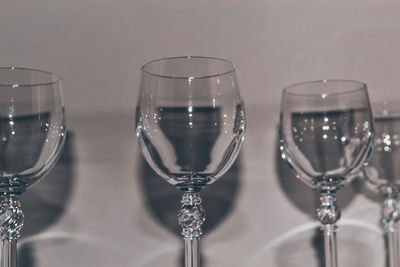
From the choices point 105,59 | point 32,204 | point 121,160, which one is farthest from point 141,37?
point 32,204

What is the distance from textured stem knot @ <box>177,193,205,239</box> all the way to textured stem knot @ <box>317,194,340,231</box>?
0.49 ft

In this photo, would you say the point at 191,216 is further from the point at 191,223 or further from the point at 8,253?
the point at 8,253

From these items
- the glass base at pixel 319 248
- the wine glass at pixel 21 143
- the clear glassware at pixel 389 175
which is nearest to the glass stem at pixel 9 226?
the wine glass at pixel 21 143

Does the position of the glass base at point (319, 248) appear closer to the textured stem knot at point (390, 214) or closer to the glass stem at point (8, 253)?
the textured stem knot at point (390, 214)

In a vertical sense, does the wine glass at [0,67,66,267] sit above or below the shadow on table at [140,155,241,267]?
above

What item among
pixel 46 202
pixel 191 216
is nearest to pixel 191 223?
pixel 191 216

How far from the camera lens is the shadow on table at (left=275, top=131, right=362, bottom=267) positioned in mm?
775

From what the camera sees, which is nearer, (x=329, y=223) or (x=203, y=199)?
(x=329, y=223)

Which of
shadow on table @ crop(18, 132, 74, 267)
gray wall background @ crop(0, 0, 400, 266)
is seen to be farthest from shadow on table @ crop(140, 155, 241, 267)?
shadow on table @ crop(18, 132, 74, 267)

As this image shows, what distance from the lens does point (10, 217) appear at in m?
0.63

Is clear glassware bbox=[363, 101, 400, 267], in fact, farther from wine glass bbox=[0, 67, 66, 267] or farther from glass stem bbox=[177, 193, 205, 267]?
wine glass bbox=[0, 67, 66, 267]

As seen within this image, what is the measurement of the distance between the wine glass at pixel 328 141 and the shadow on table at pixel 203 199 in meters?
0.12

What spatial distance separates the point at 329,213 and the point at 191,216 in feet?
0.55

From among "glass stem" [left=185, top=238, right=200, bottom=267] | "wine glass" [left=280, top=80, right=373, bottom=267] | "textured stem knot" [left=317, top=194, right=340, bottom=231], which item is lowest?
"glass stem" [left=185, top=238, right=200, bottom=267]
